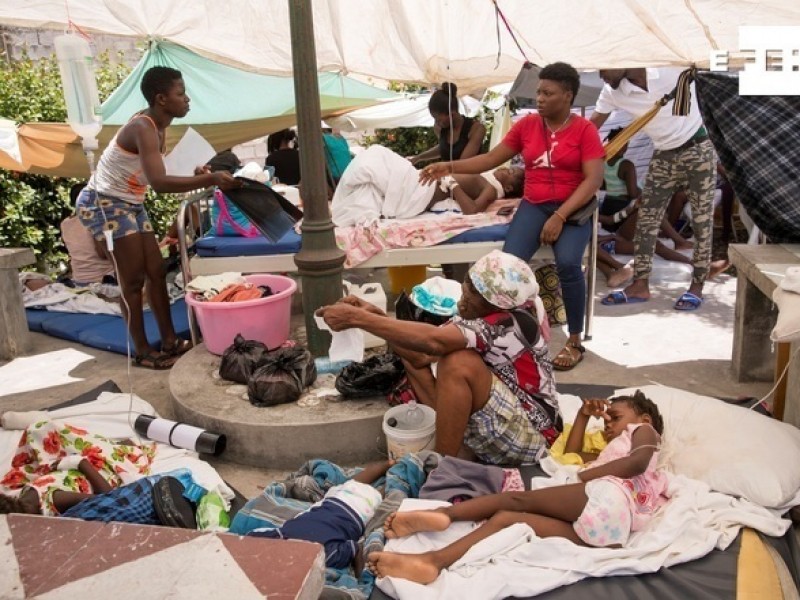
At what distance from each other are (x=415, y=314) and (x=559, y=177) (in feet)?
4.82

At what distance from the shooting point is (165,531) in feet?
5.95

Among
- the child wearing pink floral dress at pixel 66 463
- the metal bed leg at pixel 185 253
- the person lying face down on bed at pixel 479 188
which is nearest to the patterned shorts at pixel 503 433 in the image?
the child wearing pink floral dress at pixel 66 463

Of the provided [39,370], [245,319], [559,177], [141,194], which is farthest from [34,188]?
[559,177]

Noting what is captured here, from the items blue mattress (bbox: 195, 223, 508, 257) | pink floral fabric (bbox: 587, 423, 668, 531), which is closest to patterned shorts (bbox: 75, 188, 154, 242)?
blue mattress (bbox: 195, 223, 508, 257)

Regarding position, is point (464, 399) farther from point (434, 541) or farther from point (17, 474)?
point (17, 474)

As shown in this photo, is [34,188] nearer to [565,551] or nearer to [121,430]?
[121,430]

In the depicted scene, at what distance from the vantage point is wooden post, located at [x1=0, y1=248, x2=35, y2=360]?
5.14 meters

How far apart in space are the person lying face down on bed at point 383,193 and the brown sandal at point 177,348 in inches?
57.2

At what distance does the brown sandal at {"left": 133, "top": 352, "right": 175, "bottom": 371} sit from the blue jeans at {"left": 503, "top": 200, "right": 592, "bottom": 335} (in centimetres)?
242

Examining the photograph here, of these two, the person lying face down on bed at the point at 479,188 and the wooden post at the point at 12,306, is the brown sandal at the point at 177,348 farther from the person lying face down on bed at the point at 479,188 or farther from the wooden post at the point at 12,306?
the person lying face down on bed at the point at 479,188

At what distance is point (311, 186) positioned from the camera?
373 centimetres

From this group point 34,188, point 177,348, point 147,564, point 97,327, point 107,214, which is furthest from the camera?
point 34,188

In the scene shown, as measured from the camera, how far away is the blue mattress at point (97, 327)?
209 inches

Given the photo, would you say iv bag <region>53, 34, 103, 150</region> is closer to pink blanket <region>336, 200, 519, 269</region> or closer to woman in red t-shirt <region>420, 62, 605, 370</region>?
pink blanket <region>336, 200, 519, 269</region>
